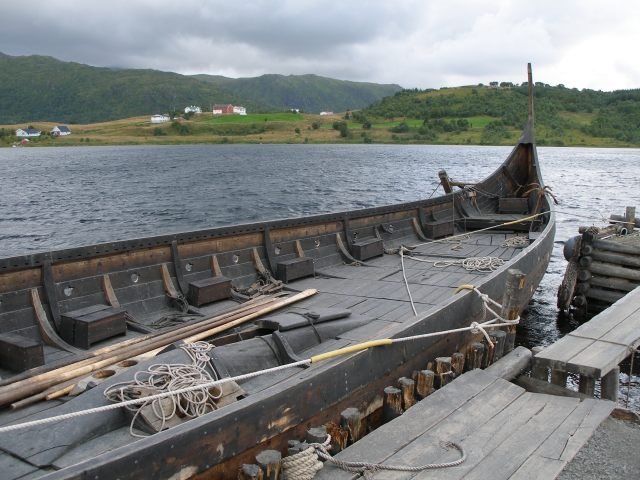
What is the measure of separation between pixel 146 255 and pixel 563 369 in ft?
17.7

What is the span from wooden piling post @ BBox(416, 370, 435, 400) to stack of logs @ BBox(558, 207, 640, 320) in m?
9.07

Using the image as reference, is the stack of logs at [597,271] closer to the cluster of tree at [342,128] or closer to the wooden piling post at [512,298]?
the wooden piling post at [512,298]

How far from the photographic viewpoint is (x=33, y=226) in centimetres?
2731

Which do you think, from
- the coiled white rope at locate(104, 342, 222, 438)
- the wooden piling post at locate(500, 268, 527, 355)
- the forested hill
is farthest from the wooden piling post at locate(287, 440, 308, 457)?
the forested hill

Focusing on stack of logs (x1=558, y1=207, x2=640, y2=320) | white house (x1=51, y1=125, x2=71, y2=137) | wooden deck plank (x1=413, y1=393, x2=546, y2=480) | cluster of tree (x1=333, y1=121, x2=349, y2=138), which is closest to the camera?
wooden deck plank (x1=413, y1=393, x2=546, y2=480)

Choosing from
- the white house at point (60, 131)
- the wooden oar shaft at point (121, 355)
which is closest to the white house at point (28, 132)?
the white house at point (60, 131)

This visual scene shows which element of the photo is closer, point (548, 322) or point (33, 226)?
point (548, 322)

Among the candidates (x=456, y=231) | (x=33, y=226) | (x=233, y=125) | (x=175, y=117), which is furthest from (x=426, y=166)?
(x=175, y=117)

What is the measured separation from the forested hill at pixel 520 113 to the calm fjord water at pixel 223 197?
54.7 meters

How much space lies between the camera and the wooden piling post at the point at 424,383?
18.1ft

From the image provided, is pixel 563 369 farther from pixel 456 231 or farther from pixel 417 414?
pixel 456 231

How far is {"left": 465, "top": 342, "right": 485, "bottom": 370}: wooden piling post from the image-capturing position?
20.8ft

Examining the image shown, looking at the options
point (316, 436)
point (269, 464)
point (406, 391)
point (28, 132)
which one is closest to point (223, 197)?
point (406, 391)

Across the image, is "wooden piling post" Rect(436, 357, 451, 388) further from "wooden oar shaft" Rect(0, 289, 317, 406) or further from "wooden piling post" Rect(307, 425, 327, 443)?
"wooden oar shaft" Rect(0, 289, 317, 406)
